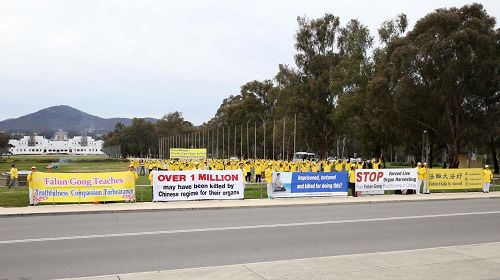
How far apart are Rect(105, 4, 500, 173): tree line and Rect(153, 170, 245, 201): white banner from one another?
3171cm

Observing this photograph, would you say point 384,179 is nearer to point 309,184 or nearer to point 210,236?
point 309,184

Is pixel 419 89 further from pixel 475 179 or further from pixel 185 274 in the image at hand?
pixel 185 274

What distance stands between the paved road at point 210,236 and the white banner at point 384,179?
5.82m

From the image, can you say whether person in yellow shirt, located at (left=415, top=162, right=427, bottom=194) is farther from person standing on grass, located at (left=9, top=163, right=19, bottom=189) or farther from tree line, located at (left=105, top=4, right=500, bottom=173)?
tree line, located at (left=105, top=4, right=500, bottom=173)

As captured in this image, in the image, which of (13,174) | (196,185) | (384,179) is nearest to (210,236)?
(196,185)

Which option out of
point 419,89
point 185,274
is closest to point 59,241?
point 185,274

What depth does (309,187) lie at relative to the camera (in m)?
22.7

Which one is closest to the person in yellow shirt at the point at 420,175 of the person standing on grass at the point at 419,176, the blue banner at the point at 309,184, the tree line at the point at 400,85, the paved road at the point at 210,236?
the person standing on grass at the point at 419,176

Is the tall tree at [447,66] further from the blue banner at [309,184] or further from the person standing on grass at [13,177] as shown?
the person standing on grass at [13,177]

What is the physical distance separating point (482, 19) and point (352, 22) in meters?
22.0

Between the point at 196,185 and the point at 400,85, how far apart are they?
3316 centimetres

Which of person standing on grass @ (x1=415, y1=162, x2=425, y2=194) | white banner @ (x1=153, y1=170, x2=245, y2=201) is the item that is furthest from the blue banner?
person standing on grass @ (x1=415, y1=162, x2=425, y2=194)

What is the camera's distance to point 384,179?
24.3 metres

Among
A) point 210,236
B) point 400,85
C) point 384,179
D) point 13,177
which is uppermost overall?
point 400,85
